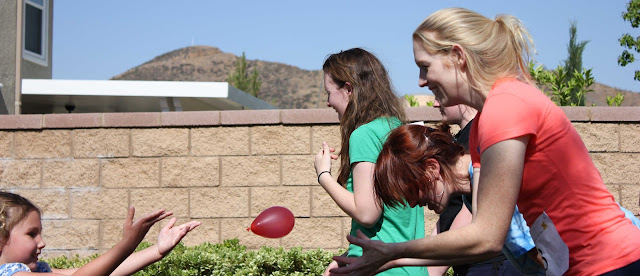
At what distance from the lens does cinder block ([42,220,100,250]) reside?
730 centimetres

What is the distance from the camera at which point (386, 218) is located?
3252 millimetres

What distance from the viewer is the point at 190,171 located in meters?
7.20

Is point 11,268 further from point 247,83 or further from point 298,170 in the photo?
point 247,83

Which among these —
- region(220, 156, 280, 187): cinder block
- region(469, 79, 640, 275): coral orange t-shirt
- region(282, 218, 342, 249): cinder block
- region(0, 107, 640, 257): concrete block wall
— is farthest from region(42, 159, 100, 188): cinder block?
region(469, 79, 640, 275): coral orange t-shirt

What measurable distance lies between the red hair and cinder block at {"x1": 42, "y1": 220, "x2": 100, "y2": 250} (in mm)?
5255

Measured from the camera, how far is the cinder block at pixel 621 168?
Result: 682cm

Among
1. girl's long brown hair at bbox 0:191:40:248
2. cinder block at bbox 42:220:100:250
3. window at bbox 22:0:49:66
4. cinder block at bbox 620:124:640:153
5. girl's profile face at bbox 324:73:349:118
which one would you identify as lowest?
cinder block at bbox 42:220:100:250

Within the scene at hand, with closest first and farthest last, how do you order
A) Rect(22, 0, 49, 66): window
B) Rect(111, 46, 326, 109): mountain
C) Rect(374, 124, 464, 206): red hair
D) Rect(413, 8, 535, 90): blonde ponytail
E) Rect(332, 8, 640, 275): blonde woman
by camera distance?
Rect(332, 8, 640, 275): blonde woman, Rect(413, 8, 535, 90): blonde ponytail, Rect(374, 124, 464, 206): red hair, Rect(22, 0, 49, 66): window, Rect(111, 46, 326, 109): mountain

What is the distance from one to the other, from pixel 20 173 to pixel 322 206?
3.06 m

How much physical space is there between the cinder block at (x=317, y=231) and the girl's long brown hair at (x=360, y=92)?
352cm

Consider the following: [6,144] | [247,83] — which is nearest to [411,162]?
[6,144]

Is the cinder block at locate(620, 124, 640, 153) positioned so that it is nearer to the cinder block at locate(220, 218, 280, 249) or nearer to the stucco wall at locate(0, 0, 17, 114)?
the cinder block at locate(220, 218, 280, 249)

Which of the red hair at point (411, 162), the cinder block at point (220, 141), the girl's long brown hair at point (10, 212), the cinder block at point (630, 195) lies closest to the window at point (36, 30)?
the cinder block at point (220, 141)

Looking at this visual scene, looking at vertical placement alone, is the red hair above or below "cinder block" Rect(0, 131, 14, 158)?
above
